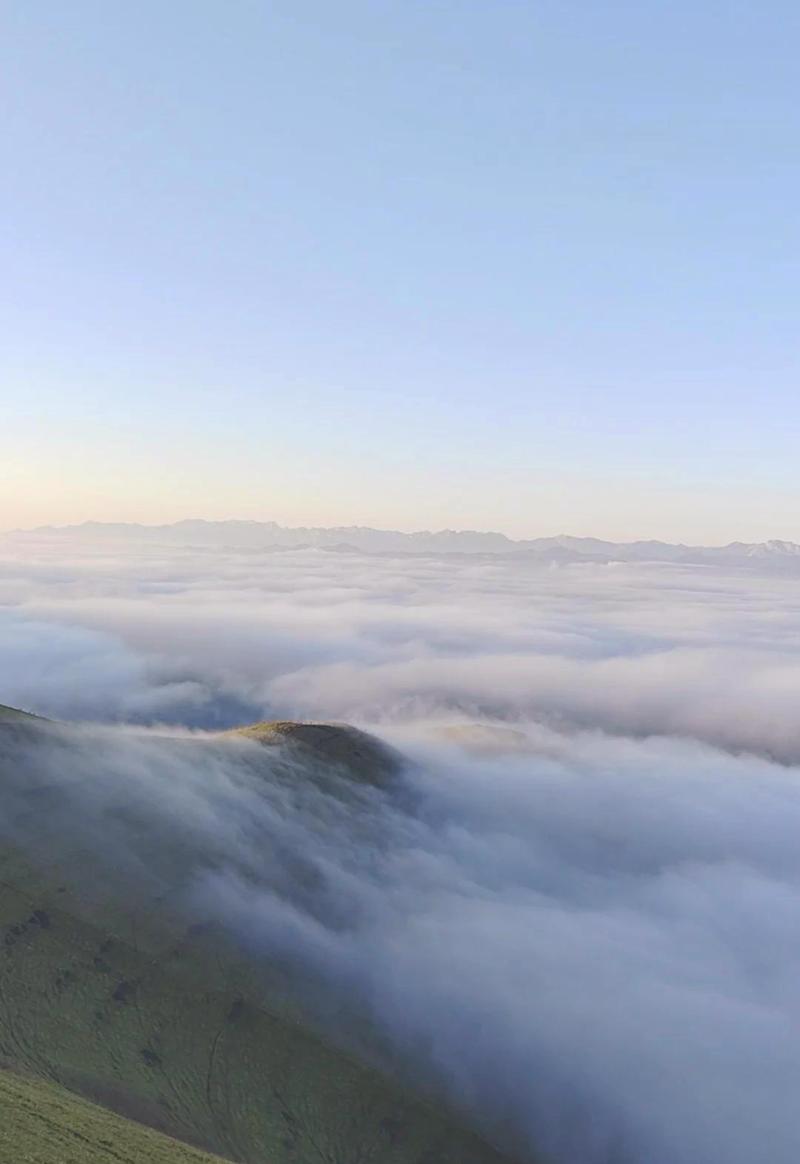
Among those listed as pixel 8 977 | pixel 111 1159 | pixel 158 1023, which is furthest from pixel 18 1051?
pixel 111 1159

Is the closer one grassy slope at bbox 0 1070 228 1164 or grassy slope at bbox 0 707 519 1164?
grassy slope at bbox 0 1070 228 1164

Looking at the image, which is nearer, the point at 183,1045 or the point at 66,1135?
the point at 66,1135

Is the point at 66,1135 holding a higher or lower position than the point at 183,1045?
higher

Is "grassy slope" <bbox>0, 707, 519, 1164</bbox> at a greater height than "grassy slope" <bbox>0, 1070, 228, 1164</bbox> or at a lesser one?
lesser
